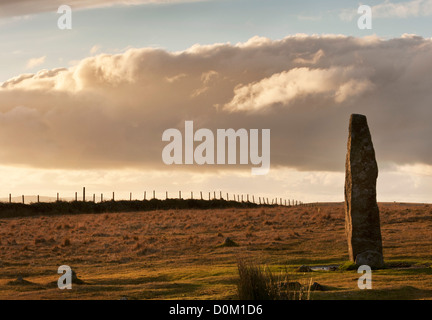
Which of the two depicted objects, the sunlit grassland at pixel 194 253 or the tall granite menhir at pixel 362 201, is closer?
the sunlit grassland at pixel 194 253

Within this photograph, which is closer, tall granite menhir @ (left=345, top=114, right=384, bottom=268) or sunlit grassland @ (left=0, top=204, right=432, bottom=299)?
sunlit grassland @ (left=0, top=204, right=432, bottom=299)

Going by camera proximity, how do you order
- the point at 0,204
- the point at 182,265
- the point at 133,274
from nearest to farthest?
the point at 133,274, the point at 182,265, the point at 0,204

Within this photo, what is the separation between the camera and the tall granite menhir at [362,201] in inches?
963

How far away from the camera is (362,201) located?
24.5 meters

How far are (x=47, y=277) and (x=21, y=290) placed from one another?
5168 mm

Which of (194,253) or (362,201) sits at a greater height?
(362,201)

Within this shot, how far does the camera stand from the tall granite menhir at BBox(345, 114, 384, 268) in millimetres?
24469

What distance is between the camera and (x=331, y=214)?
52469 mm

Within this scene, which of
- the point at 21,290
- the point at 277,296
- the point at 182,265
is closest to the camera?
the point at 277,296

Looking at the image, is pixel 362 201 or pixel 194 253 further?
pixel 194 253

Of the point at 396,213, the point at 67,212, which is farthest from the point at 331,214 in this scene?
the point at 67,212
